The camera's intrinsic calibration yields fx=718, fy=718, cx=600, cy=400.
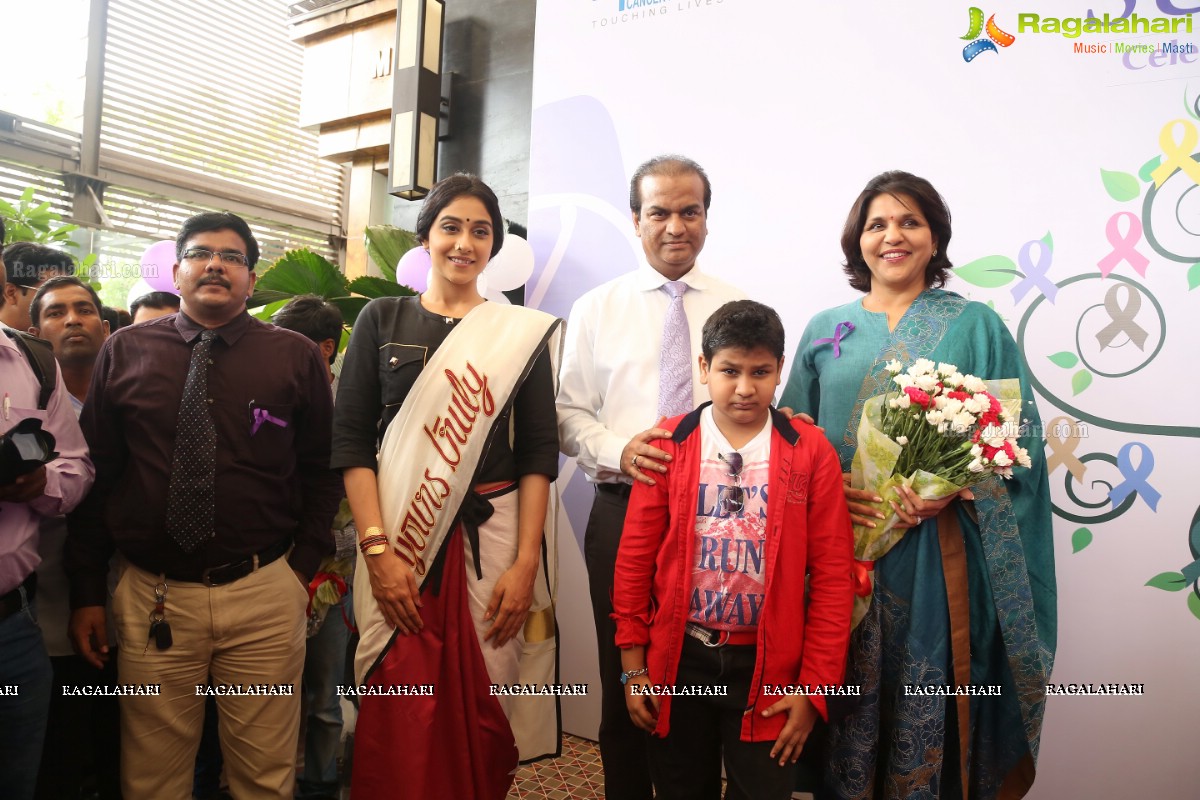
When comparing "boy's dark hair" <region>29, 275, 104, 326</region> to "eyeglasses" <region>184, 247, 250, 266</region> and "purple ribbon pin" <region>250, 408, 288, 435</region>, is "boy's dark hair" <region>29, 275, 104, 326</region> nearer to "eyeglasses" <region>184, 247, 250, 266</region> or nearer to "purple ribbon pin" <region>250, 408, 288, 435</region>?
"eyeglasses" <region>184, 247, 250, 266</region>

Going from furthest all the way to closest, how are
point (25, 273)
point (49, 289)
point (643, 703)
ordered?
point (25, 273) → point (49, 289) → point (643, 703)

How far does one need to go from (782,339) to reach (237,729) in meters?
1.55

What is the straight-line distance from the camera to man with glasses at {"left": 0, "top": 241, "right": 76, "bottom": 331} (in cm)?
257

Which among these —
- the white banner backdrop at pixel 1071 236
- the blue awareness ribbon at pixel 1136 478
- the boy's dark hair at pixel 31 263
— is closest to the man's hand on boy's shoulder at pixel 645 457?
the white banner backdrop at pixel 1071 236

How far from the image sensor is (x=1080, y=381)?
7.00ft

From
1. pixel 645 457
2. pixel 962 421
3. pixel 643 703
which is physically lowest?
pixel 643 703

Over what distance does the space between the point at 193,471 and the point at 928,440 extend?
64.1 inches

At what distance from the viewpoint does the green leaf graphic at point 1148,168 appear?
2.05 meters

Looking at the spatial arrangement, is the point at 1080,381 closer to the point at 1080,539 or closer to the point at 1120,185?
the point at 1080,539

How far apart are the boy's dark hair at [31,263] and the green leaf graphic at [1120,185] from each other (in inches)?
142

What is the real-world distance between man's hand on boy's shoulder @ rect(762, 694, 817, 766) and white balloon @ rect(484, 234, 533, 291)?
2005 mm

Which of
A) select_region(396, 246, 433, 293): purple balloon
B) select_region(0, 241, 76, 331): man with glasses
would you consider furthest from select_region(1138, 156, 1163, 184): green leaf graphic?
select_region(0, 241, 76, 331): man with glasses

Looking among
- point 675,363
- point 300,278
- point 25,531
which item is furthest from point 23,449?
point 300,278

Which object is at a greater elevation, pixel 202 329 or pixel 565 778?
pixel 202 329
